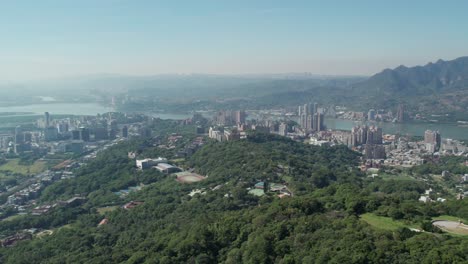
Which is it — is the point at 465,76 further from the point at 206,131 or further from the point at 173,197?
the point at 173,197

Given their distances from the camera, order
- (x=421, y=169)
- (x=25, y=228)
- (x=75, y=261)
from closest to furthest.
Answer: (x=75, y=261), (x=25, y=228), (x=421, y=169)

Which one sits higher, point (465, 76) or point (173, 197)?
point (465, 76)

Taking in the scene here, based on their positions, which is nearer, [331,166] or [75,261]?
[75,261]

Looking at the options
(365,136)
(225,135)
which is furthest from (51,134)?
(365,136)

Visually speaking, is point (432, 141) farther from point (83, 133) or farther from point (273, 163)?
point (83, 133)

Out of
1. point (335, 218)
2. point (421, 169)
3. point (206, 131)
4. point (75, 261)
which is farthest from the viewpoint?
point (206, 131)

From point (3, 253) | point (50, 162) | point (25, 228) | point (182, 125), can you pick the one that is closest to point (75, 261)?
point (3, 253)

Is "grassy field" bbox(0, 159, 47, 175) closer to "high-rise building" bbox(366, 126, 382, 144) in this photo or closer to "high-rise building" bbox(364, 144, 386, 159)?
"high-rise building" bbox(364, 144, 386, 159)
